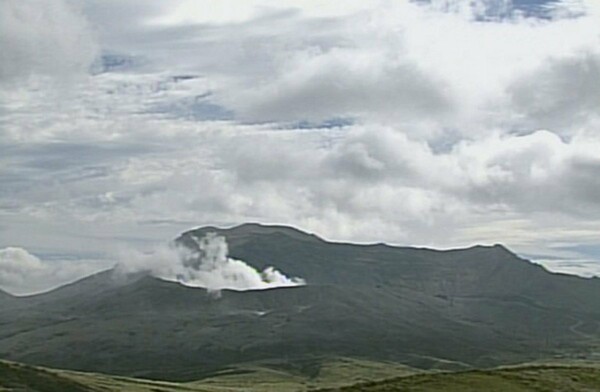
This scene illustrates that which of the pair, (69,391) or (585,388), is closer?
(585,388)

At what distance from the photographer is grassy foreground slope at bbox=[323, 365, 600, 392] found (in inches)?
4050

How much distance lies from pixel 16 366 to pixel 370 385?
4136 inches

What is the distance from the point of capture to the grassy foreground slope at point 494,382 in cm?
10288

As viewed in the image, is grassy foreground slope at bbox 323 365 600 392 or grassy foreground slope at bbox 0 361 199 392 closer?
grassy foreground slope at bbox 323 365 600 392

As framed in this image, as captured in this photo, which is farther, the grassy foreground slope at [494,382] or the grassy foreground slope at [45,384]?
the grassy foreground slope at [45,384]

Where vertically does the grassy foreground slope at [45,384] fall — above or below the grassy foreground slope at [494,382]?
below

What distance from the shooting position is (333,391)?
334ft

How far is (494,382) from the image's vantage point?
110 meters

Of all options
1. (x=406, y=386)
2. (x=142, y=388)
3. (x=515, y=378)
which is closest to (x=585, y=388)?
(x=515, y=378)

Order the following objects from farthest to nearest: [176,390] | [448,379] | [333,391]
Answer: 1. [176,390]
2. [448,379]
3. [333,391]

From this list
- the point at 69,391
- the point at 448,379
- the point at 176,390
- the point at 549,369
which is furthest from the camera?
the point at 176,390

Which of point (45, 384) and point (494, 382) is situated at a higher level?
point (494, 382)

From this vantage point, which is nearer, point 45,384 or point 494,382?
point 494,382

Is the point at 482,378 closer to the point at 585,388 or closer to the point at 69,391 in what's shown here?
the point at 585,388
